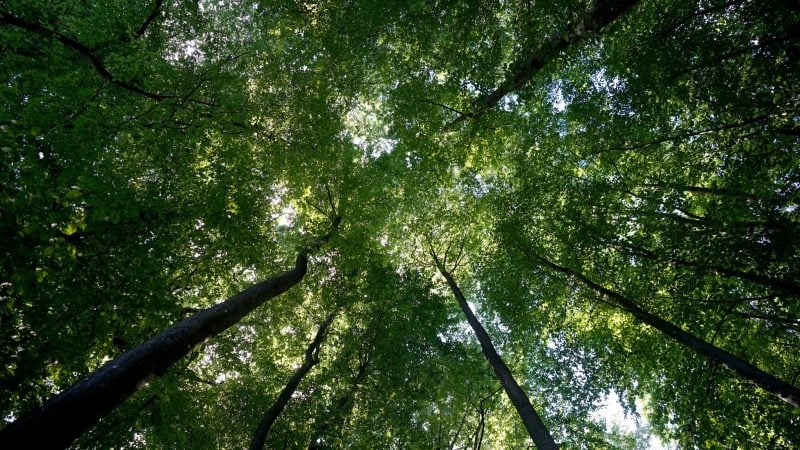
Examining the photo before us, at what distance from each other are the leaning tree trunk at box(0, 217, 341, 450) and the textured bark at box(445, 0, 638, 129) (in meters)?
9.28

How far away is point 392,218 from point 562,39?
11230 millimetres

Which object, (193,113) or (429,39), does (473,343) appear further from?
(193,113)

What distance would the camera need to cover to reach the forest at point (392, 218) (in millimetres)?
7043

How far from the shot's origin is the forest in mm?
7043

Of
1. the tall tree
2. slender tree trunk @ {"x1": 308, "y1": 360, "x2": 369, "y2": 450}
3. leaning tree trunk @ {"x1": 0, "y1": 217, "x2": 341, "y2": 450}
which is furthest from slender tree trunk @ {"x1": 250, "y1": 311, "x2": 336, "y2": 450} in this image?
the tall tree

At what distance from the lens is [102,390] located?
4352 millimetres

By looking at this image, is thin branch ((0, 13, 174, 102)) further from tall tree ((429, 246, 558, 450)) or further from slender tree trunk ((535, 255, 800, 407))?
slender tree trunk ((535, 255, 800, 407))

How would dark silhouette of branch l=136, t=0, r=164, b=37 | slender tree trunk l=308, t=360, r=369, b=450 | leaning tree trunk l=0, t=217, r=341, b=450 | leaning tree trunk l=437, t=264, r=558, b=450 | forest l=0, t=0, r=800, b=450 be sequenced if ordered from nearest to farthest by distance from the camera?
1. leaning tree trunk l=0, t=217, r=341, b=450
2. forest l=0, t=0, r=800, b=450
3. leaning tree trunk l=437, t=264, r=558, b=450
4. dark silhouette of branch l=136, t=0, r=164, b=37
5. slender tree trunk l=308, t=360, r=369, b=450

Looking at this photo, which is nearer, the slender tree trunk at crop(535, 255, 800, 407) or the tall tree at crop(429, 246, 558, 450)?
the slender tree trunk at crop(535, 255, 800, 407)

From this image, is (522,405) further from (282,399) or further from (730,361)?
(282,399)

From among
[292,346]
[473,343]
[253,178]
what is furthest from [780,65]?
[292,346]

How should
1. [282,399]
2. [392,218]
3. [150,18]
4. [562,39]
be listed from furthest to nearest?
[392,218] < [282,399] < [150,18] < [562,39]

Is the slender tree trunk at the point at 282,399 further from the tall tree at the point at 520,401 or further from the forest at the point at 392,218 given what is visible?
the tall tree at the point at 520,401

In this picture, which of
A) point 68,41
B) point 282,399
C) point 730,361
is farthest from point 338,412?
point 68,41
